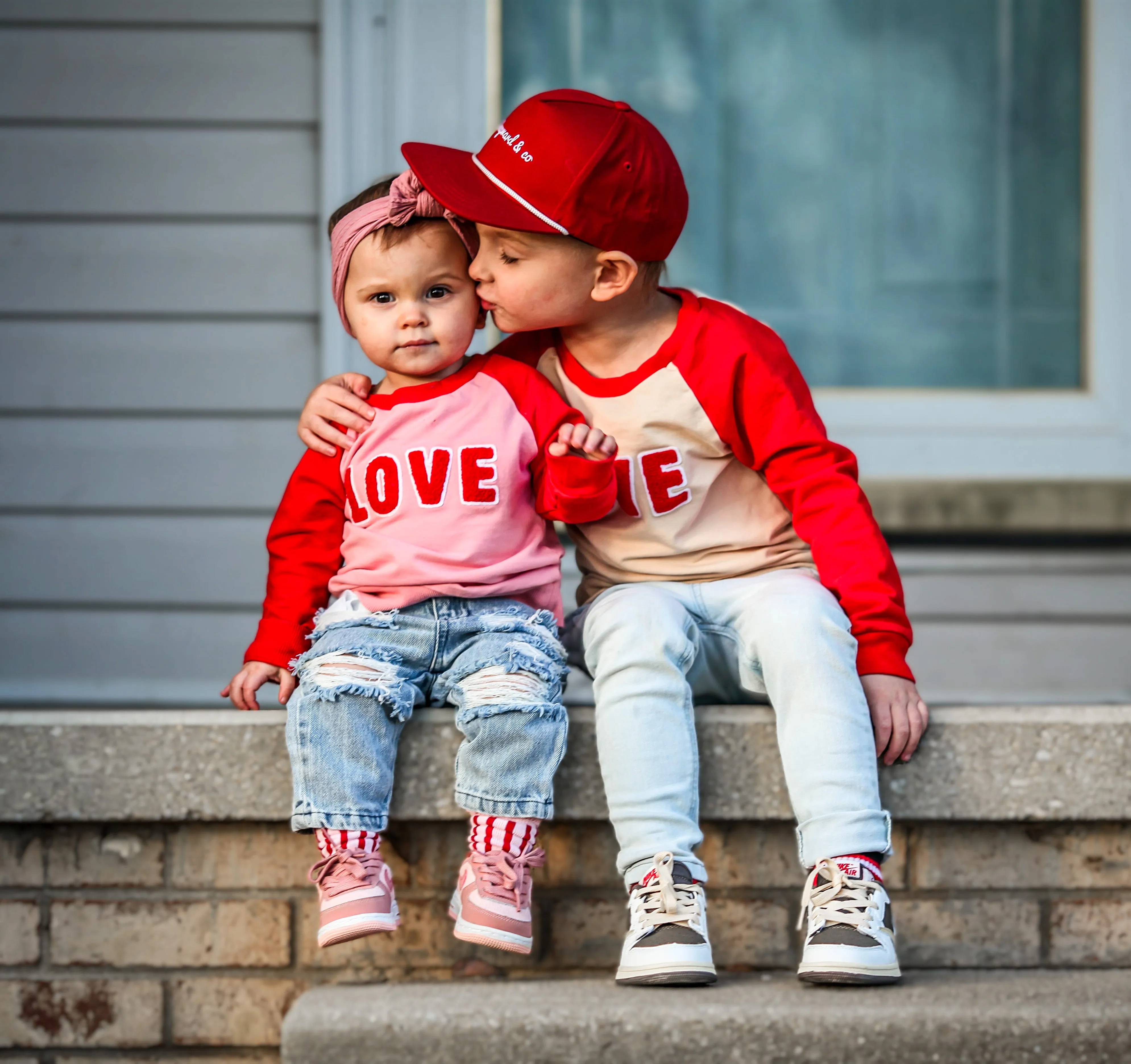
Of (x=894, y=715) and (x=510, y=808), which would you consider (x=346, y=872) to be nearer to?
(x=510, y=808)

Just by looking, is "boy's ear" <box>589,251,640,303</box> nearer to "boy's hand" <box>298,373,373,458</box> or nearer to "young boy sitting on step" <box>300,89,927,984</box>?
"young boy sitting on step" <box>300,89,927,984</box>

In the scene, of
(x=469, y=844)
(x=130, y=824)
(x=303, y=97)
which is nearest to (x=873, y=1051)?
(x=469, y=844)

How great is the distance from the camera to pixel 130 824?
164 cm

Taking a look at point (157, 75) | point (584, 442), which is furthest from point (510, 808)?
point (157, 75)

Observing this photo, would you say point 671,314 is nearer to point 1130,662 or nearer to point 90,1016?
point 90,1016

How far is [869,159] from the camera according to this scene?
113 inches

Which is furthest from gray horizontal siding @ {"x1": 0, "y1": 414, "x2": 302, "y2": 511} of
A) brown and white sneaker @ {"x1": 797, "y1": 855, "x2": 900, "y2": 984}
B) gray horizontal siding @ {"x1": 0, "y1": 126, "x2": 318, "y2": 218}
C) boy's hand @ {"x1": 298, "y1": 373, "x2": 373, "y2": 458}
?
brown and white sneaker @ {"x1": 797, "y1": 855, "x2": 900, "y2": 984}

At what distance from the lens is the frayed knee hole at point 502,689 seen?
1.49m

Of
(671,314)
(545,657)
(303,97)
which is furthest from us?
(303,97)

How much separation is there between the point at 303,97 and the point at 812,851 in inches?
83.1

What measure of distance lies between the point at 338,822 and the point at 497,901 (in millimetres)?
215

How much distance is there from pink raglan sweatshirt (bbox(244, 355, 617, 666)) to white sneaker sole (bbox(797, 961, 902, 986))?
0.59 metres

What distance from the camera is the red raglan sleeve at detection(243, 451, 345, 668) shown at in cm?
169

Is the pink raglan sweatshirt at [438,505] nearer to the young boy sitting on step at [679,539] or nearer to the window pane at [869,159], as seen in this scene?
the young boy sitting on step at [679,539]
